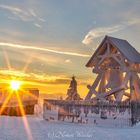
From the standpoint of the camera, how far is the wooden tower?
116 ft

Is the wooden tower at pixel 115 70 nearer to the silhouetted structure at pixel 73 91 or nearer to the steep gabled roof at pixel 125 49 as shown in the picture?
the steep gabled roof at pixel 125 49

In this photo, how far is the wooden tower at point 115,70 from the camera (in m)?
35.2

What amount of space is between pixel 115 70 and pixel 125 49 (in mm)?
2601

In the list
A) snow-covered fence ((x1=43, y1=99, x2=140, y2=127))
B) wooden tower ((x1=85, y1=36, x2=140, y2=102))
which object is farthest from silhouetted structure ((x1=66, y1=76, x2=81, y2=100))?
snow-covered fence ((x1=43, y1=99, x2=140, y2=127))

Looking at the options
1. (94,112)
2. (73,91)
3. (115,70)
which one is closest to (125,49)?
(115,70)

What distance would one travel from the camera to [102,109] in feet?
98.4

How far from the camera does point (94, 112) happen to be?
30.5 m

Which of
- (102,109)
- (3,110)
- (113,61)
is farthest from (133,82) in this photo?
(3,110)

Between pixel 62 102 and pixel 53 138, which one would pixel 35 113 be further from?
pixel 53 138

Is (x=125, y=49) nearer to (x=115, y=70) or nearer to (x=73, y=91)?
(x=115, y=70)

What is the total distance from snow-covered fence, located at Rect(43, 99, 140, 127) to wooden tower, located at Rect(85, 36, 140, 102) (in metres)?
5.16

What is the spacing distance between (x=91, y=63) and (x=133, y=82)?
16.4ft

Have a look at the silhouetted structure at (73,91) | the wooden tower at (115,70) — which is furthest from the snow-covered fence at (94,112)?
the silhouetted structure at (73,91)

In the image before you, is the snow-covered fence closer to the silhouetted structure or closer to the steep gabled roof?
the steep gabled roof
